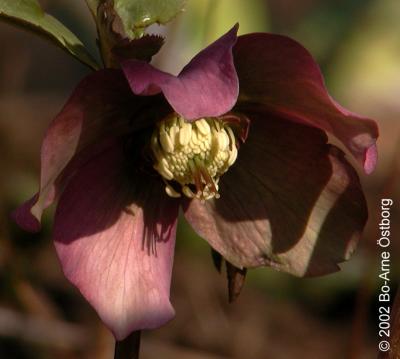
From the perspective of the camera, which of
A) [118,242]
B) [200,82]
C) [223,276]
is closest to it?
[200,82]

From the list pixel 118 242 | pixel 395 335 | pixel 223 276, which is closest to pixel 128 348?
pixel 118 242

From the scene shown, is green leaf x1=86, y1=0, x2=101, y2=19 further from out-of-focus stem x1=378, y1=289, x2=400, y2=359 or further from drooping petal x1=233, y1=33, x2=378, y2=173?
out-of-focus stem x1=378, y1=289, x2=400, y2=359

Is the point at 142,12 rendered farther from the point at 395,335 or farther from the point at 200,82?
the point at 395,335

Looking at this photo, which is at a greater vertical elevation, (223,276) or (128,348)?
(128,348)

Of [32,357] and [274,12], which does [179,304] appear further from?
[274,12]

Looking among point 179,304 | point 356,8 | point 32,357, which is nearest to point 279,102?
point 32,357

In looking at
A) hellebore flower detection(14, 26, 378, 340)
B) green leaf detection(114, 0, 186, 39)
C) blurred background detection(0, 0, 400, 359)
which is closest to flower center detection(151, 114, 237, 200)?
hellebore flower detection(14, 26, 378, 340)
